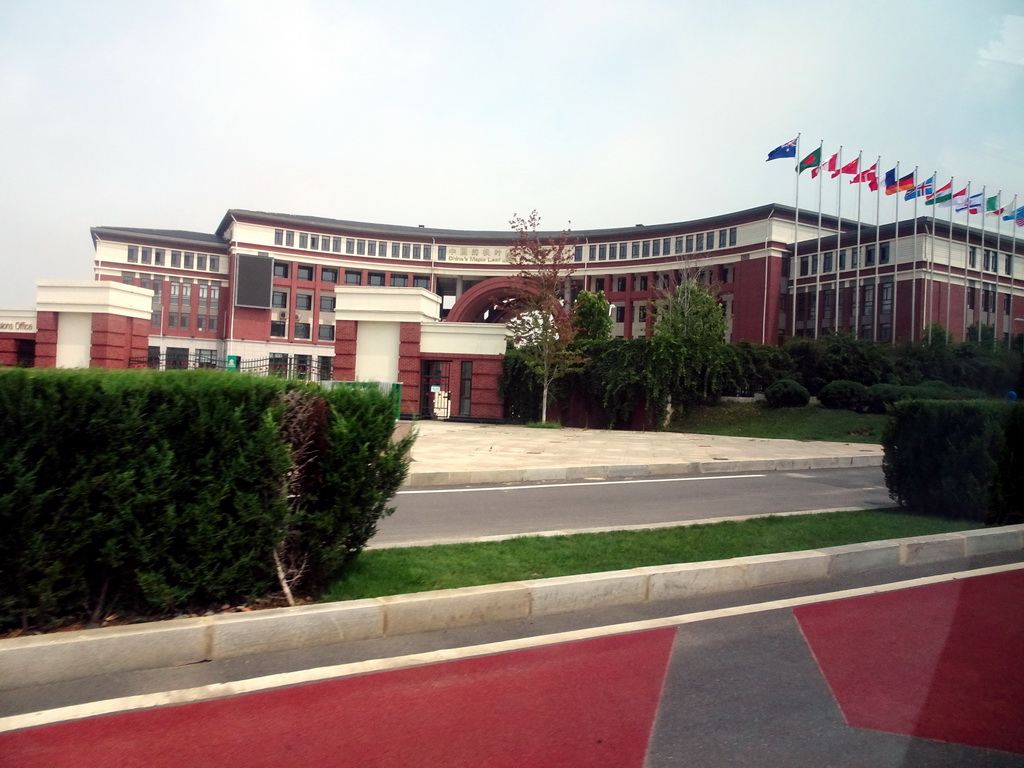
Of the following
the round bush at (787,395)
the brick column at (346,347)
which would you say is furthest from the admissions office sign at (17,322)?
the round bush at (787,395)

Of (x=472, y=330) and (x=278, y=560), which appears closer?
(x=278, y=560)

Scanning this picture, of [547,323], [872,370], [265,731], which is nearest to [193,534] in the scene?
[265,731]

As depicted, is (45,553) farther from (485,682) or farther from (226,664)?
(485,682)

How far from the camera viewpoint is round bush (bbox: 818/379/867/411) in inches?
1101

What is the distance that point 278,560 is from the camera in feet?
16.8

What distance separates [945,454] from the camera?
9.60 m

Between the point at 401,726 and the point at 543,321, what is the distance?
975 inches

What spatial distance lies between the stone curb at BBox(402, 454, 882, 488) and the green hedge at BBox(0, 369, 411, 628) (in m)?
6.71

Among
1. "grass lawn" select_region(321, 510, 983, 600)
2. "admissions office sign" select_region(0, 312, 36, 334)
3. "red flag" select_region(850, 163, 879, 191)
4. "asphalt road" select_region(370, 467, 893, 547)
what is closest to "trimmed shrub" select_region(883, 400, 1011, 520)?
"grass lawn" select_region(321, 510, 983, 600)

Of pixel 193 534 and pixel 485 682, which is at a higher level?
pixel 193 534

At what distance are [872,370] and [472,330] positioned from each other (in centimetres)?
1668

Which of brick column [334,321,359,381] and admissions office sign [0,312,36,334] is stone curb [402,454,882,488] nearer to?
brick column [334,321,359,381]

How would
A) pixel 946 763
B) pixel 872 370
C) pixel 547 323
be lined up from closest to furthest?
1. pixel 946 763
2. pixel 547 323
3. pixel 872 370

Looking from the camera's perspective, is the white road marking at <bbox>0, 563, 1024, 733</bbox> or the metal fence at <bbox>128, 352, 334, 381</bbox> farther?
the metal fence at <bbox>128, 352, 334, 381</bbox>
